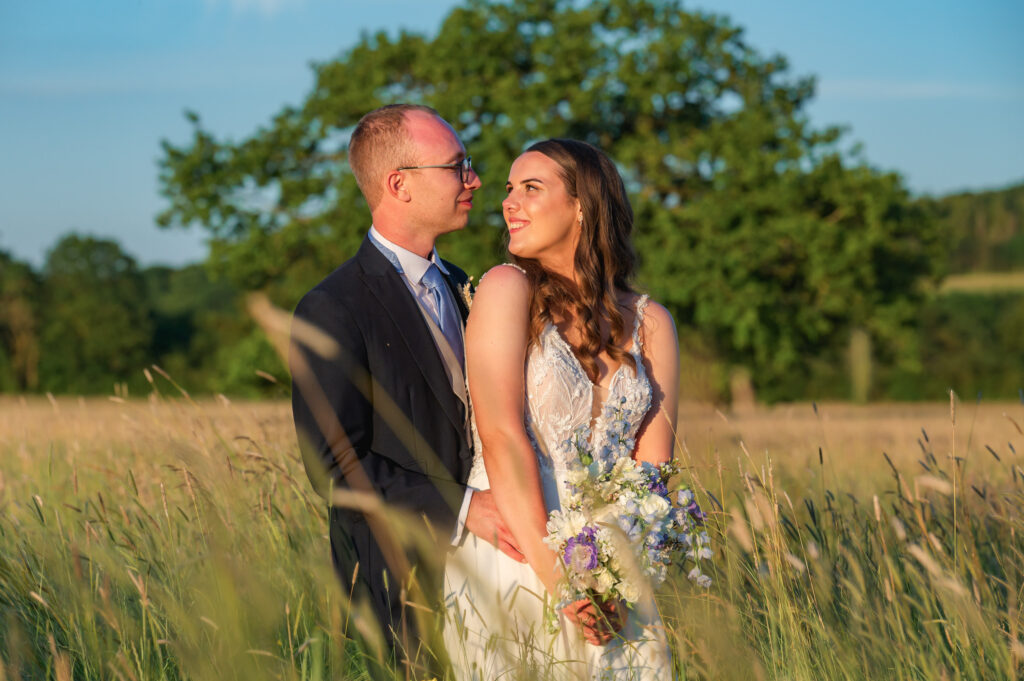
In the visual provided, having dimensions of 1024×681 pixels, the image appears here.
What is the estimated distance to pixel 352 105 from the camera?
78.5 feet

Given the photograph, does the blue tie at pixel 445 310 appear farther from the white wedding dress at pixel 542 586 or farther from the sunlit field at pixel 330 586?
the sunlit field at pixel 330 586

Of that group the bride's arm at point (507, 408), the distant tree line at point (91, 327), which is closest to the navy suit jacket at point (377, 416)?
the bride's arm at point (507, 408)

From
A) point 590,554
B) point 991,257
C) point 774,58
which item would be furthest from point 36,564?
point 991,257

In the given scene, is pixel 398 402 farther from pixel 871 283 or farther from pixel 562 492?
pixel 871 283

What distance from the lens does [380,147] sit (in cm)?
386

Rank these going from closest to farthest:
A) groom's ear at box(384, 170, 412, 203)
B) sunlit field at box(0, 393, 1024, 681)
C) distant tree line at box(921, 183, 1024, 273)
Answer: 1. sunlit field at box(0, 393, 1024, 681)
2. groom's ear at box(384, 170, 412, 203)
3. distant tree line at box(921, 183, 1024, 273)

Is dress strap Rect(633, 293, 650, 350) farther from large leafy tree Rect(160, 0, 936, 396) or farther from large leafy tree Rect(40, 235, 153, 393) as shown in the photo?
large leafy tree Rect(40, 235, 153, 393)

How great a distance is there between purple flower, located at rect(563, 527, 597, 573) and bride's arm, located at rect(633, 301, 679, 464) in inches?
27.6

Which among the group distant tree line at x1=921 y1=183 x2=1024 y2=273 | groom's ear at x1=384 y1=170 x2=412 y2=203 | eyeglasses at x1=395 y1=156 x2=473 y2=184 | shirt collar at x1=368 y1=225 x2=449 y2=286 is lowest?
shirt collar at x1=368 y1=225 x2=449 y2=286

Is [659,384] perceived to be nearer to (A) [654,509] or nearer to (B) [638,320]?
(B) [638,320]

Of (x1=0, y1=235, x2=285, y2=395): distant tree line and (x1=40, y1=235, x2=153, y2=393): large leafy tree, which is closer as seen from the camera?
(x1=0, y1=235, x2=285, y2=395): distant tree line

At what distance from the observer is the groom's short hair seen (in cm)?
381

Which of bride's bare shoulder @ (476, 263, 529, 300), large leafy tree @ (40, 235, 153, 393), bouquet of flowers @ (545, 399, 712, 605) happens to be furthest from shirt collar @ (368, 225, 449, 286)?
large leafy tree @ (40, 235, 153, 393)

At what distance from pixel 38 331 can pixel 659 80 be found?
1626 inches
